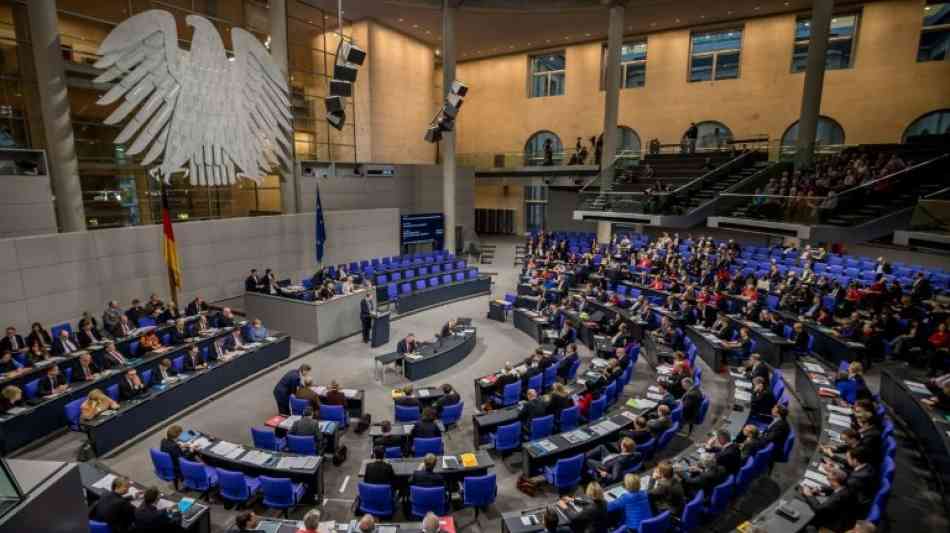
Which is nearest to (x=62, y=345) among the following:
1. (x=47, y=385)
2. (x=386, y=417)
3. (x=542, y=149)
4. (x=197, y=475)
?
(x=47, y=385)

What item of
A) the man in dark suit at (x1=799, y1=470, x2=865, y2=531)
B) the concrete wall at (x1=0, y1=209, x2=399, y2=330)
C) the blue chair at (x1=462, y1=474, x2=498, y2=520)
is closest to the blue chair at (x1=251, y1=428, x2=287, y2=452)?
the blue chair at (x1=462, y1=474, x2=498, y2=520)

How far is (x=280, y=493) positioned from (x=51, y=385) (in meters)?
5.49

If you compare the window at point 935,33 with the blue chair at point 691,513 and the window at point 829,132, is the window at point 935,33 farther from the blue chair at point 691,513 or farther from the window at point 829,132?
the blue chair at point 691,513

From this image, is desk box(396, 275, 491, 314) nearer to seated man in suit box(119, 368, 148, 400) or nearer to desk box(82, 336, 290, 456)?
desk box(82, 336, 290, 456)

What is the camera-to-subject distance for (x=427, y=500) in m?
6.35

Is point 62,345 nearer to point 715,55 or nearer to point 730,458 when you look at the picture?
point 730,458

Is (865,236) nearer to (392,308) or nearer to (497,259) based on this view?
(392,308)

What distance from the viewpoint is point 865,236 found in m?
13.8

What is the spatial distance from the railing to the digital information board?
14512 millimetres

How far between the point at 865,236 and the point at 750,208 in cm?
380

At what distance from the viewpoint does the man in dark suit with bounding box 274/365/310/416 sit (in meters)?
9.06

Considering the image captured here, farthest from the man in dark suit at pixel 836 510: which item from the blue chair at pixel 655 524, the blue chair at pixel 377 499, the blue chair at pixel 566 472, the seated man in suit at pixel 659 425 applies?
the blue chair at pixel 377 499

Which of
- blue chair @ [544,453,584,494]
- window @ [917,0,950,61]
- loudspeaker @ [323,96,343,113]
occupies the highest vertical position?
window @ [917,0,950,61]

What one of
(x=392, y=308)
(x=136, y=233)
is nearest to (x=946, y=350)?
(x=392, y=308)
